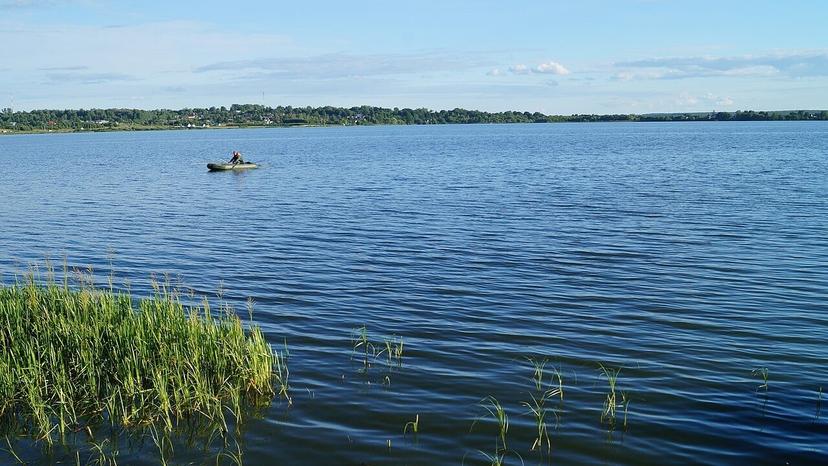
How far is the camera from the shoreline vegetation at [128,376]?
10.4 metres

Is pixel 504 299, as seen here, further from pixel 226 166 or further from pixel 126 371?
pixel 226 166

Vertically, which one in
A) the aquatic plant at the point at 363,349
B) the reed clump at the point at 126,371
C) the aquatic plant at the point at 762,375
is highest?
the reed clump at the point at 126,371

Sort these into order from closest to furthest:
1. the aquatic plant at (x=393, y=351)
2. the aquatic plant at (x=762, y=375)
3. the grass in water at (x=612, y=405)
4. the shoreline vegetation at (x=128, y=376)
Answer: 1. the shoreline vegetation at (x=128, y=376)
2. the grass in water at (x=612, y=405)
3. the aquatic plant at (x=762, y=375)
4. the aquatic plant at (x=393, y=351)

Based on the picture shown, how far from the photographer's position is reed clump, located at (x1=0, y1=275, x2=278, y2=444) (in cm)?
1043

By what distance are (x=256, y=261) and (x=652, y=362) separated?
13.4 m

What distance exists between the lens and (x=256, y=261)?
23172 millimetres

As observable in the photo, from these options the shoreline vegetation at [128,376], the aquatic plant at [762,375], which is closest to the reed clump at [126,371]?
the shoreline vegetation at [128,376]

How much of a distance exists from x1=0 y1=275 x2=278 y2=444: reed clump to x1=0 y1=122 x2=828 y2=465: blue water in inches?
29.4

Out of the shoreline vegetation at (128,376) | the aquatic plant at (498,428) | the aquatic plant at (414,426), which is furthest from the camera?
the aquatic plant at (414,426)

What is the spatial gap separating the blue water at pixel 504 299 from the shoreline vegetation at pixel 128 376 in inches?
23.7

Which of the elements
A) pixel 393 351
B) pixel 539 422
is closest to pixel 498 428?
pixel 539 422

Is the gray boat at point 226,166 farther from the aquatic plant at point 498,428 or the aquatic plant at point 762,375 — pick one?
the aquatic plant at point 762,375

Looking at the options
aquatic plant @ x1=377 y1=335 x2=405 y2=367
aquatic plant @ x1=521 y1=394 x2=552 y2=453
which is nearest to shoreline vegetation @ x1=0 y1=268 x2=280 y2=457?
aquatic plant @ x1=377 y1=335 x2=405 y2=367

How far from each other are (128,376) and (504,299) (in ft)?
31.3
